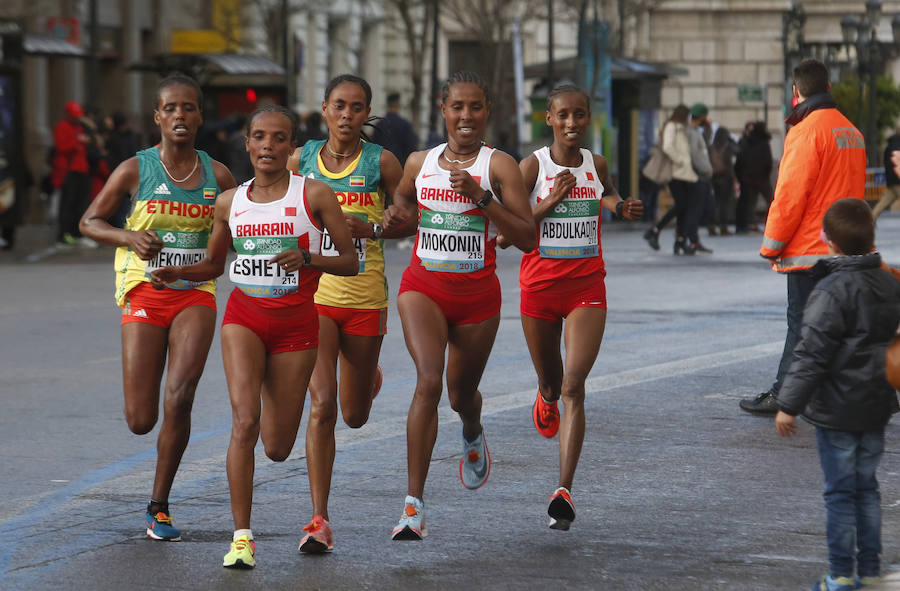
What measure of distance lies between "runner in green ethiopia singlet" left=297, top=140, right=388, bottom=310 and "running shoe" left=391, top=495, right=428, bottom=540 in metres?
0.92

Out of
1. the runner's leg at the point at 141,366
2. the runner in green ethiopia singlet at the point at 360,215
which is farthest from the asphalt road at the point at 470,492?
the runner in green ethiopia singlet at the point at 360,215

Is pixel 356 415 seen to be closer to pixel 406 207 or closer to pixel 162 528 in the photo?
pixel 406 207

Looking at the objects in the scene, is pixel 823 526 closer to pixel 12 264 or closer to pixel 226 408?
pixel 226 408

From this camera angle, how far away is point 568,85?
781 cm

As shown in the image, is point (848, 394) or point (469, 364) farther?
point (469, 364)

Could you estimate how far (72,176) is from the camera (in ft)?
79.9

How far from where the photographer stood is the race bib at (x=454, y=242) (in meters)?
6.91

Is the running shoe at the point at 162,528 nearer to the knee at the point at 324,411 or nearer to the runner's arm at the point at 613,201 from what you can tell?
the knee at the point at 324,411

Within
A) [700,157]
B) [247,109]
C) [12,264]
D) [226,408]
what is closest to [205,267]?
[226,408]

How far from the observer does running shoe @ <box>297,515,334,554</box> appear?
6309mm

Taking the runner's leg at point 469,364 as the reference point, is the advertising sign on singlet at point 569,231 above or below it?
above

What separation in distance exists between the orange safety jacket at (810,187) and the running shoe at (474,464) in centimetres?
266

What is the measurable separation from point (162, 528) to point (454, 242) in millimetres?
1521

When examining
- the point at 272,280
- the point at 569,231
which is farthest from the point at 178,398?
the point at 569,231
